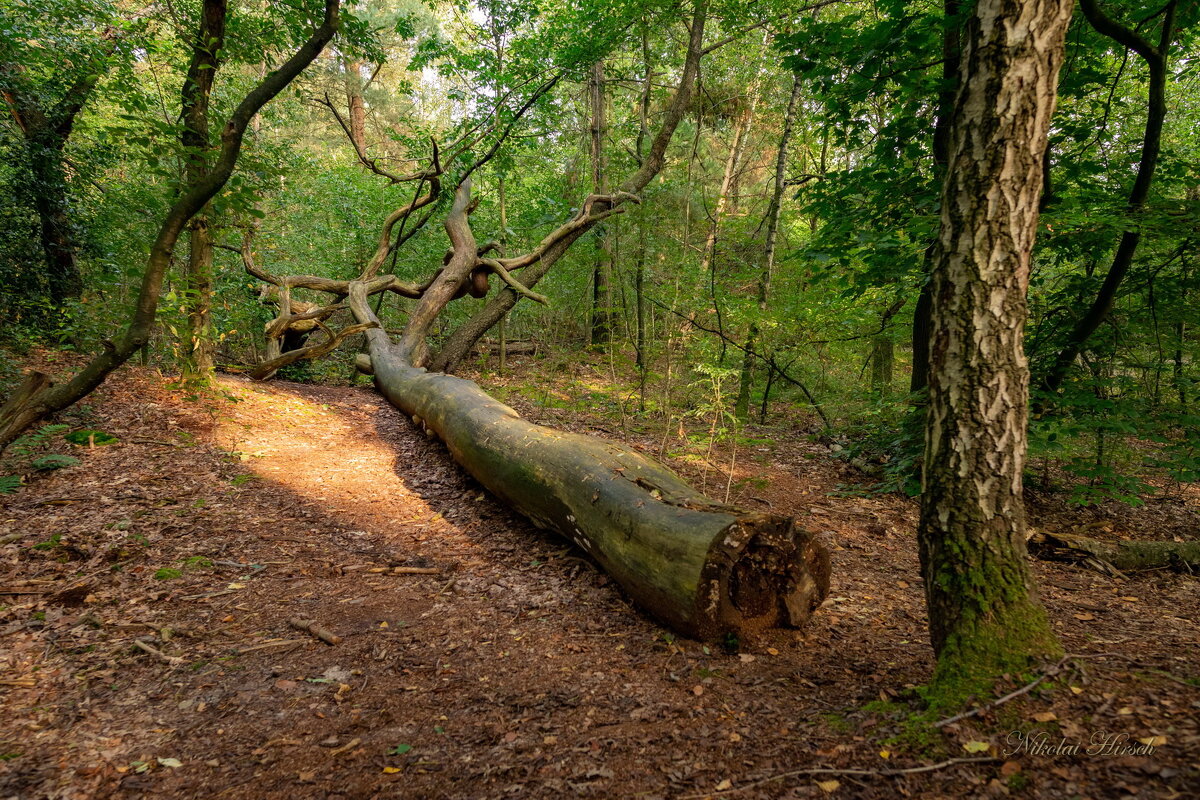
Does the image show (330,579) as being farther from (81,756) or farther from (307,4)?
(307,4)

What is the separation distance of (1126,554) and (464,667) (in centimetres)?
545

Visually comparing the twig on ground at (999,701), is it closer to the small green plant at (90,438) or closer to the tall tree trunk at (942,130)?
the tall tree trunk at (942,130)

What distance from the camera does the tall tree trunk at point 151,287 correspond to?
4.42 m

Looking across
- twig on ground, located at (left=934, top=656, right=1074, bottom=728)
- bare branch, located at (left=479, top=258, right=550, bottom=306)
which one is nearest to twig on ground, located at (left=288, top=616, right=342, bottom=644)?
twig on ground, located at (left=934, top=656, right=1074, bottom=728)

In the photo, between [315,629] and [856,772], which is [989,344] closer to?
[856,772]

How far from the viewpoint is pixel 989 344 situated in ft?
6.89

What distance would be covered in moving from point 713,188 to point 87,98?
45.1 feet

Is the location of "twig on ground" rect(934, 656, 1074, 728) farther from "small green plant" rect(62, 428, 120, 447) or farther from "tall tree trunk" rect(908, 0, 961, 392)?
"small green plant" rect(62, 428, 120, 447)

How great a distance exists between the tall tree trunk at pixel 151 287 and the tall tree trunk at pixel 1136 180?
283 inches

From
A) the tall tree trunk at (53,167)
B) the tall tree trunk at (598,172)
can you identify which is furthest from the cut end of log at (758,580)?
the tall tree trunk at (53,167)

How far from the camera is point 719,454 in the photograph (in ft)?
22.3

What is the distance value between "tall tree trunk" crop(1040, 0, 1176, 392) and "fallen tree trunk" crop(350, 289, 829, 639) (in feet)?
12.3

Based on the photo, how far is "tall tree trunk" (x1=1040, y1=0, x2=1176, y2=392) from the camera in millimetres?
4051

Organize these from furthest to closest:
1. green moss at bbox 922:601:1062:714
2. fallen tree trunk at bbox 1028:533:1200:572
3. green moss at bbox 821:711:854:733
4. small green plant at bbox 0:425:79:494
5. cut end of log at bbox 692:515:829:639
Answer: fallen tree trunk at bbox 1028:533:1200:572
small green plant at bbox 0:425:79:494
cut end of log at bbox 692:515:829:639
green moss at bbox 821:711:854:733
green moss at bbox 922:601:1062:714
